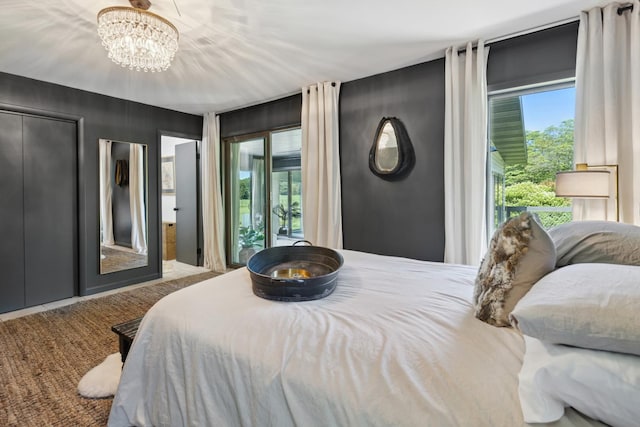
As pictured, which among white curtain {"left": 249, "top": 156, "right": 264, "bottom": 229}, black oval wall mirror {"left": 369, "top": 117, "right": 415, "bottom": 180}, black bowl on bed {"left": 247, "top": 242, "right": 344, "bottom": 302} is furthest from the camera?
white curtain {"left": 249, "top": 156, "right": 264, "bottom": 229}

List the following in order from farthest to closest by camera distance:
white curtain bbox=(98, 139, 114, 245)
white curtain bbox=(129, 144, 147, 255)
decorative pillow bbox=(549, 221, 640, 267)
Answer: white curtain bbox=(129, 144, 147, 255), white curtain bbox=(98, 139, 114, 245), decorative pillow bbox=(549, 221, 640, 267)

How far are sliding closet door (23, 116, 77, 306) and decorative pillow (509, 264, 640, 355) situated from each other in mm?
4425

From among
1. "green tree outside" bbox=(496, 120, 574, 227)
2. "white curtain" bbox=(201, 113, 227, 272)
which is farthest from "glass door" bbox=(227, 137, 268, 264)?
"green tree outside" bbox=(496, 120, 574, 227)

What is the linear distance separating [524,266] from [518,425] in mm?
603

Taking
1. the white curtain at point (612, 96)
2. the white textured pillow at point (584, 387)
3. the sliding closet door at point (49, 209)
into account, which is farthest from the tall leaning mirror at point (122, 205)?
the white curtain at point (612, 96)

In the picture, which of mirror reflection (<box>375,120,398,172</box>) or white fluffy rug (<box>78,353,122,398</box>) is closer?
white fluffy rug (<box>78,353,122,398</box>)

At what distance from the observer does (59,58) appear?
2.82 meters

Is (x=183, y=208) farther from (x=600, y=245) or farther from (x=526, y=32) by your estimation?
(x=600, y=245)

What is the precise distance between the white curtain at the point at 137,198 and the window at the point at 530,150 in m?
4.26

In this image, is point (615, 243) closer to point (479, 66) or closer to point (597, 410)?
point (597, 410)

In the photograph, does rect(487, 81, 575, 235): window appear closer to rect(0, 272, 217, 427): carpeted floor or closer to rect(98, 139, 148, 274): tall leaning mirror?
rect(0, 272, 217, 427): carpeted floor

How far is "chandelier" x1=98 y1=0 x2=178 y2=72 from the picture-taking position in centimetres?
187

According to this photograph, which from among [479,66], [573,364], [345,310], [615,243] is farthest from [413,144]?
[573,364]

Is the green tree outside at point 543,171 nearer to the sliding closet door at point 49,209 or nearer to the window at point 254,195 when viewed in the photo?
the window at point 254,195
